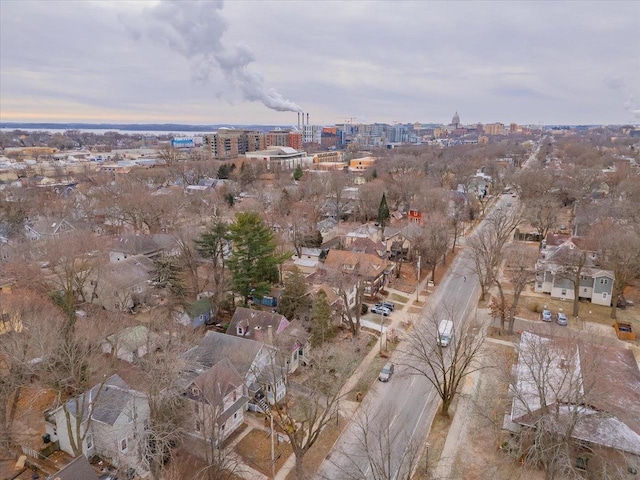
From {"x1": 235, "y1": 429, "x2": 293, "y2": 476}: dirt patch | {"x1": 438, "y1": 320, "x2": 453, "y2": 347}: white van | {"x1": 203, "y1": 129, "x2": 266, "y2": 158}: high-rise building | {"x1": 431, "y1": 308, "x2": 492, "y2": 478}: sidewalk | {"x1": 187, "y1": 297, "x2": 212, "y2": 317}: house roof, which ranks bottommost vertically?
{"x1": 235, "y1": 429, "x2": 293, "y2": 476}: dirt patch

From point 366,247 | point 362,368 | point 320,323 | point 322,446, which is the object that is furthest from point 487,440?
point 366,247

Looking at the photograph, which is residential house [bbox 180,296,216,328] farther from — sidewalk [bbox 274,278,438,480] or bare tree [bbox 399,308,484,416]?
bare tree [bbox 399,308,484,416]

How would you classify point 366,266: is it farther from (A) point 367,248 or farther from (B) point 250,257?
(B) point 250,257

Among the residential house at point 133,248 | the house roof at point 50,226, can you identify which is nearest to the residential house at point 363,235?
the residential house at point 133,248

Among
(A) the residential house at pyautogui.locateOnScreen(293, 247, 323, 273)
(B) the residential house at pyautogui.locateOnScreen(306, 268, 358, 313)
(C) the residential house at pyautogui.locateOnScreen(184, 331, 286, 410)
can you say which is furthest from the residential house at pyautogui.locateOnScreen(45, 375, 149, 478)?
(A) the residential house at pyautogui.locateOnScreen(293, 247, 323, 273)

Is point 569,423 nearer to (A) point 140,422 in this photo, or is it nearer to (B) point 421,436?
(B) point 421,436

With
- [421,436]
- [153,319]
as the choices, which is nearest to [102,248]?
[153,319]
